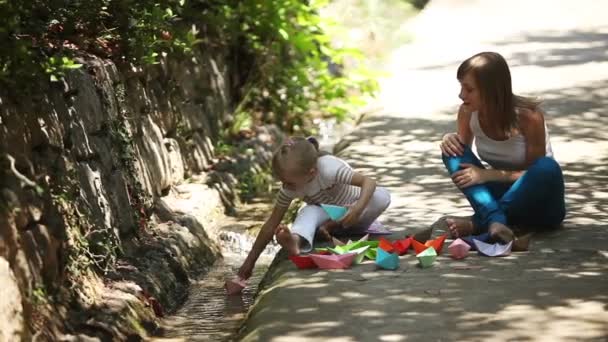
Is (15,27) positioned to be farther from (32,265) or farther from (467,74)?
(467,74)

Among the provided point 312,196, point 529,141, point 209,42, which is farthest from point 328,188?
point 209,42

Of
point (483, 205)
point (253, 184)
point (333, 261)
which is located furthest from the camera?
point (253, 184)

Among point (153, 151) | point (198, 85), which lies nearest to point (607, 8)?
point (198, 85)

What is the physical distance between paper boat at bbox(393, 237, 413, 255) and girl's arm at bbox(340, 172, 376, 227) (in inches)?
11.9

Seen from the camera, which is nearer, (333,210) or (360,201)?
(360,201)

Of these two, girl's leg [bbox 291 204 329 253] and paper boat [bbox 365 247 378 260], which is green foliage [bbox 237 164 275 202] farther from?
paper boat [bbox 365 247 378 260]

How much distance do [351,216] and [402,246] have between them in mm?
368

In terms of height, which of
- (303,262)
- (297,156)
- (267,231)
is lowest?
(303,262)

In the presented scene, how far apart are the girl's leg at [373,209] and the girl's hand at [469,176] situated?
1.52 feet

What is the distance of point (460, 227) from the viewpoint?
707 centimetres

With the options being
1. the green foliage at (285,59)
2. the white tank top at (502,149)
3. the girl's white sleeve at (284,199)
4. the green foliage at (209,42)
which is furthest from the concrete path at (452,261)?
the green foliage at (209,42)

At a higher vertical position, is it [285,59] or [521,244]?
[285,59]

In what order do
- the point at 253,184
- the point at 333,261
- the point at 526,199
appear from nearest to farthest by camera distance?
1. the point at 333,261
2. the point at 526,199
3. the point at 253,184

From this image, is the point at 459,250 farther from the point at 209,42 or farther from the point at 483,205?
the point at 209,42
